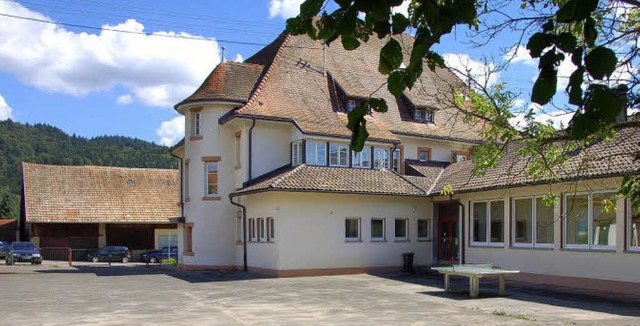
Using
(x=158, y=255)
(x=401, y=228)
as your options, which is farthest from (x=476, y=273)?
(x=158, y=255)

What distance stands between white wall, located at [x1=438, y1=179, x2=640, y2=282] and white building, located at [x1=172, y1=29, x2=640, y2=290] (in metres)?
0.06

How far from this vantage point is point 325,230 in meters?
26.5

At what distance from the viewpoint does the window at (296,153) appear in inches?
1125

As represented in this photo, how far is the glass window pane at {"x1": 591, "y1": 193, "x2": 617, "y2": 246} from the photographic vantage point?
19047mm

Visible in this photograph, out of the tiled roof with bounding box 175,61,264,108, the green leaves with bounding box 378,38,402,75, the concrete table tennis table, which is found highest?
the tiled roof with bounding box 175,61,264,108

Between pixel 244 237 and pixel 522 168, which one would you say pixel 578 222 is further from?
pixel 244 237

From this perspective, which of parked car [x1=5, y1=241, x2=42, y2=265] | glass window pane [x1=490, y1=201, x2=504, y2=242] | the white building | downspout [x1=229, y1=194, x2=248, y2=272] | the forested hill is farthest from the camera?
the forested hill

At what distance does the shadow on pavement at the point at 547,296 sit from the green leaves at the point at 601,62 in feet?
42.2

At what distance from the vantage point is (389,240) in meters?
28.1

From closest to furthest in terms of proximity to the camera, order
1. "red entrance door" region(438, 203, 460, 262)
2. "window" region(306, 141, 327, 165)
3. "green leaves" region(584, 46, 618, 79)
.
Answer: "green leaves" region(584, 46, 618, 79)
"window" region(306, 141, 327, 165)
"red entrance door" region(438, 203, 460, 262)

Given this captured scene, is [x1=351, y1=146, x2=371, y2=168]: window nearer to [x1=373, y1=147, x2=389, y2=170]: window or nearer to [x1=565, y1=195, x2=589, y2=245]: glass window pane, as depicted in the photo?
[x1=373, y1=147, x2=389, y2=170]: window

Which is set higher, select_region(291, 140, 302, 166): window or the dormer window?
the dormer window

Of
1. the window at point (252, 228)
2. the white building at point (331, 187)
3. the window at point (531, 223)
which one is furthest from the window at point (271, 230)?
the window at point (531, 223)

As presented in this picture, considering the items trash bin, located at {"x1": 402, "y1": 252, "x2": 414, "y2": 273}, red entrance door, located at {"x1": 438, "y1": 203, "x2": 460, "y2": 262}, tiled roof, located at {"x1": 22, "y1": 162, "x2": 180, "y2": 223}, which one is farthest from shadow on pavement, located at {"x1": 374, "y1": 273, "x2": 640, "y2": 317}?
tiled roof, located at {"x1": 22, "y1": 162, "x2": 180, "y2": 223}
